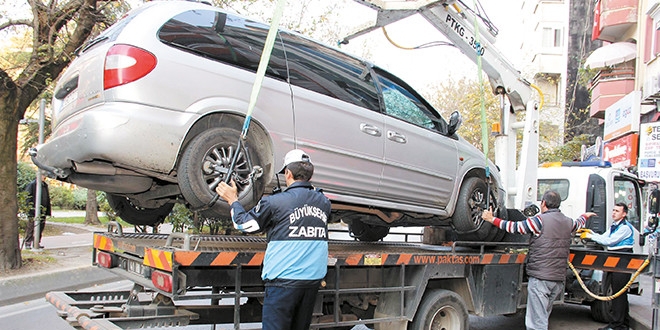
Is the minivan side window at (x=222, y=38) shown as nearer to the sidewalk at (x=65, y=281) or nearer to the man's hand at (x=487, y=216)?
the man's hand at (x=487, y=216)

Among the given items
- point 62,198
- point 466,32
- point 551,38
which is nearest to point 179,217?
point 466,32

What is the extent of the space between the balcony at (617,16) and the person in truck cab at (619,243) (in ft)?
48.7

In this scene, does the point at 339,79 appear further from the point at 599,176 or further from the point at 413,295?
the point at 599,176

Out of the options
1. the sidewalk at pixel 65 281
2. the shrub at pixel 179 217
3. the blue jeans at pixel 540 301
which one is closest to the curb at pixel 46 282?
the sidewalk at pixel 65 281

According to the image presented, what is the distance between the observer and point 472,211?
6082 mm

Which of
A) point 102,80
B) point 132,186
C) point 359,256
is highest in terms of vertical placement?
point 102,80

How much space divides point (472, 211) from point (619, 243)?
2118mm

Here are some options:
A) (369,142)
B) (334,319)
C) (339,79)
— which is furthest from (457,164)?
(334,319)

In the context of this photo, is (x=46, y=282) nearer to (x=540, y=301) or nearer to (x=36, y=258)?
(x=36, y=258)

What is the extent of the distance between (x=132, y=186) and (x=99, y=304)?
3.39ft

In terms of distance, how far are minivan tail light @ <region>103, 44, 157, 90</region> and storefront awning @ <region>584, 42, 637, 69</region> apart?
18.9 metres

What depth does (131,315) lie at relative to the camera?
144 inches

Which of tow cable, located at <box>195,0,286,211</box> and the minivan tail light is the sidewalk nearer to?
tow cable, located at <box>195,0,286,211</box>

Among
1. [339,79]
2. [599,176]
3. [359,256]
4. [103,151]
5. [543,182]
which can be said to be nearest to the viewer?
[103,151]
